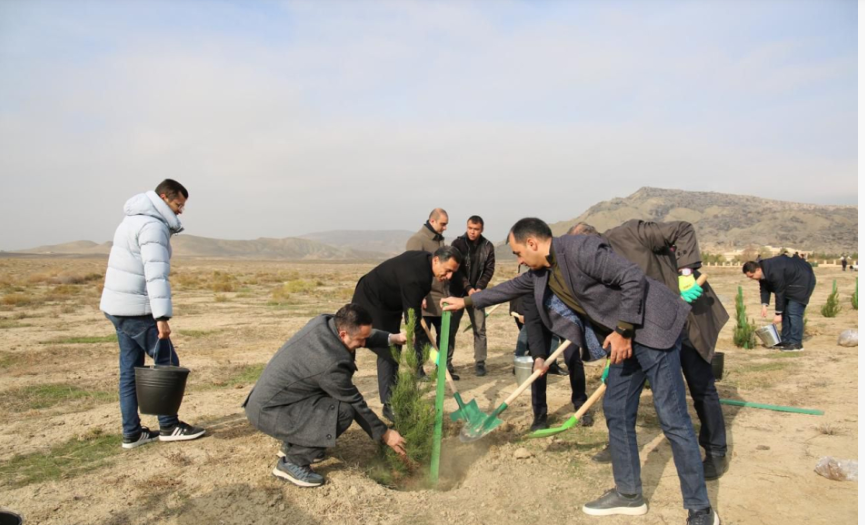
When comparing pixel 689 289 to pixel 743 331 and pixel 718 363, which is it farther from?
pixel 743 331

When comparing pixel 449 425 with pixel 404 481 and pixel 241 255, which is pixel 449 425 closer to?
pixel 404 481

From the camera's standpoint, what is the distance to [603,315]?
134 inches

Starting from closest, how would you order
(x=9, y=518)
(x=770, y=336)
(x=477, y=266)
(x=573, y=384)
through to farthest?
(x=9, y=518), (x=573, y=384), (x=477, y=266), (x=770, y=336)

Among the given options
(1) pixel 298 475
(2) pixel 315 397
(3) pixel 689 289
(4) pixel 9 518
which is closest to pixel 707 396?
(3) pixel 689 289

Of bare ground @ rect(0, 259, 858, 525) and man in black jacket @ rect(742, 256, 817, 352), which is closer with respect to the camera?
bare ground @ rect(0, 259, 858, 525)

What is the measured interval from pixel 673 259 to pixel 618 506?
2066mm

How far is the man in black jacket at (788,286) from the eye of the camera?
8820 millimetres

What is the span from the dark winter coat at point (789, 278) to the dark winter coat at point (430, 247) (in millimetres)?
5502

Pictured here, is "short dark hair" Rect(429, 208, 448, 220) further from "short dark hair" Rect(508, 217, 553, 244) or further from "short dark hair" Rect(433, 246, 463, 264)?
"short dark hair" Rect(508, 217, 553, 244)

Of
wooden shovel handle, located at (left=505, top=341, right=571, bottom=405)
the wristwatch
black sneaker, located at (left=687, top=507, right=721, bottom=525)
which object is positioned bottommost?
black sneaker, located at (left=687, top=507, right=721, bottom=525)

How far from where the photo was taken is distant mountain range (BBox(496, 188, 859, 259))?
7112 cm

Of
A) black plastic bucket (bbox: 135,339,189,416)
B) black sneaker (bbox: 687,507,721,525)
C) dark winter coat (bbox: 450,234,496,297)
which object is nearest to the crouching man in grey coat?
black plastic bucket (bbox: 135,339,189,416)

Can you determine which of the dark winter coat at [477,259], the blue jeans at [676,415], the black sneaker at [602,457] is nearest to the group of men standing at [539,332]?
the blue jeans at [676,415]

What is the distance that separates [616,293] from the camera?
3328 millimetres
